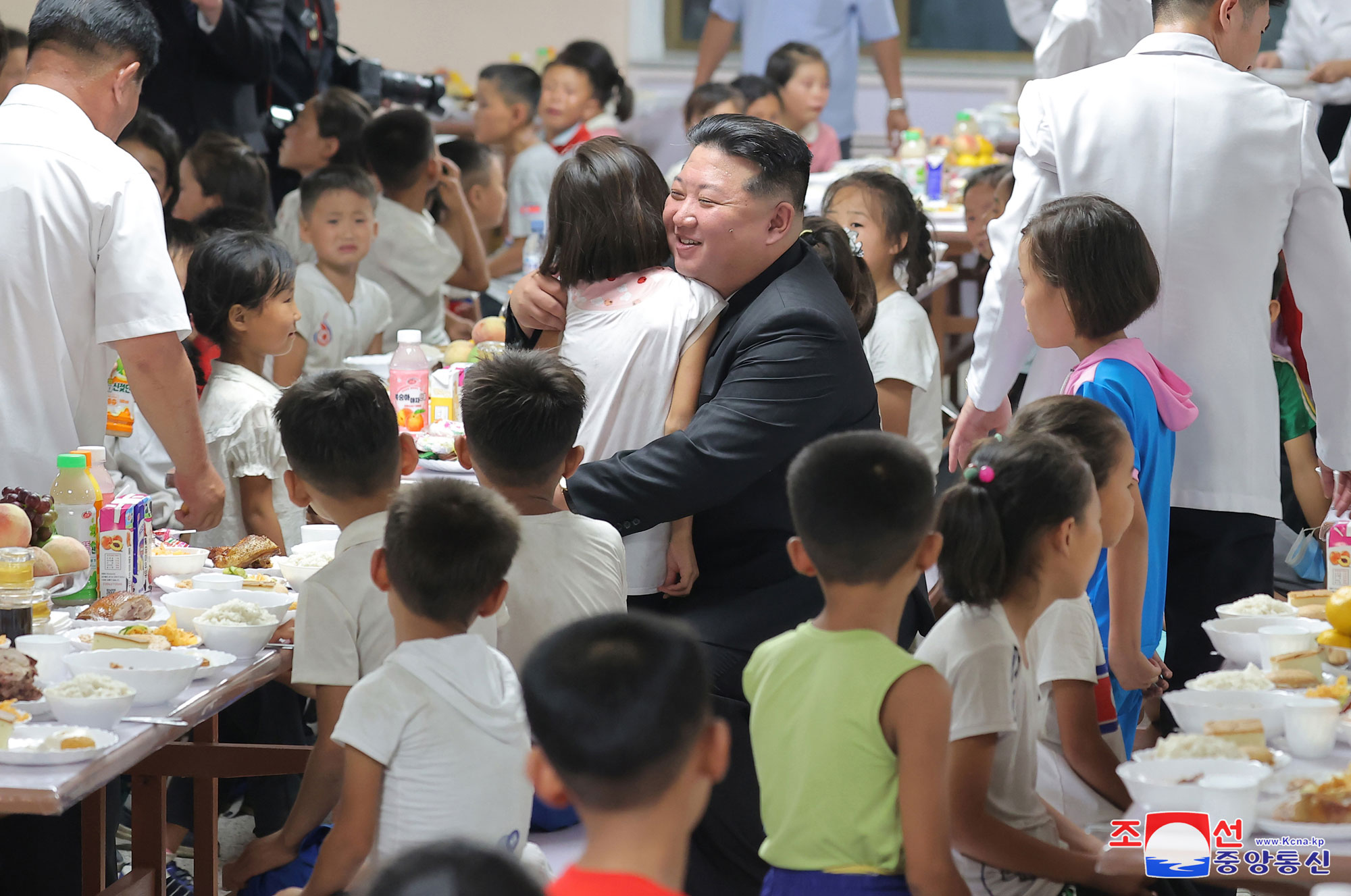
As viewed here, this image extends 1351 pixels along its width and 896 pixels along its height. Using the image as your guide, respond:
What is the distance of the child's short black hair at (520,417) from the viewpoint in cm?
208

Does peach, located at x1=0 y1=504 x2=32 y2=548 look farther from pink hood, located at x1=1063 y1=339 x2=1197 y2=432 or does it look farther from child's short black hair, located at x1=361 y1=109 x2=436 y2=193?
child's short black hair, located at x1=361 y1=109 x2=436 y2=193

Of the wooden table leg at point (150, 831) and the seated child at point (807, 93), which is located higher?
the seated child at point (807, 93)

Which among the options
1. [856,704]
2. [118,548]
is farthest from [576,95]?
[856,704]

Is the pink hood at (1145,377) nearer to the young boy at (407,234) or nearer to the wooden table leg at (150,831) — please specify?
the wooden table leg at (150,831)

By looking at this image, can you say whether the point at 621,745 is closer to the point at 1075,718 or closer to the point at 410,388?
the point at 1075,718

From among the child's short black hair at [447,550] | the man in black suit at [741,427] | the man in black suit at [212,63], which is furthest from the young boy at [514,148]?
the child's short black hair at [447,550]

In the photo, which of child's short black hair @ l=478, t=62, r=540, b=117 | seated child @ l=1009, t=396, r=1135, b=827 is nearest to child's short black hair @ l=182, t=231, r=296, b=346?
seated child @ l=1009, t=396, r=1135, b=827

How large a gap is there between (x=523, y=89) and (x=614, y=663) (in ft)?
18.0

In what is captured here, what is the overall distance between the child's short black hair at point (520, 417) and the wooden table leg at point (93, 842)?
2.54ft

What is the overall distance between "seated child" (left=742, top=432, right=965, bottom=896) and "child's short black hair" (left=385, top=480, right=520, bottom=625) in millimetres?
335

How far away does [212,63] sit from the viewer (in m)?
4.84

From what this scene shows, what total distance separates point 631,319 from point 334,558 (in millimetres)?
653

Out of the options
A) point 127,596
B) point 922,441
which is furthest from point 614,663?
point 922,441

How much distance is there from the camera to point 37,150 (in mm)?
2488
